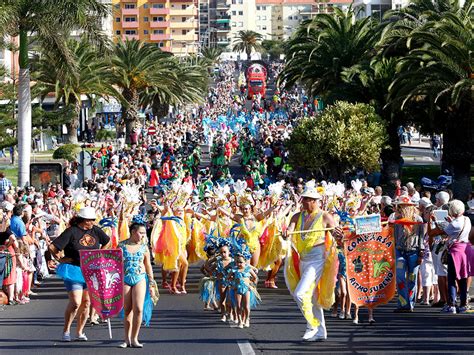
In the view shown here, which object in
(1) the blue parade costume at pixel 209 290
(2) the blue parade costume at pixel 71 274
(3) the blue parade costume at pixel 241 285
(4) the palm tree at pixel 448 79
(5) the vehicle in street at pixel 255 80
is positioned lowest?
(1) the blue parade costume at pixel 209 290

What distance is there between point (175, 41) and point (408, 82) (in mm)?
154126

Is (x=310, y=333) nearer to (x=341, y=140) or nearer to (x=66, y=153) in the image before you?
(x=341, y=140)

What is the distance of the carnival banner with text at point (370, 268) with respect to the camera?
15164mm

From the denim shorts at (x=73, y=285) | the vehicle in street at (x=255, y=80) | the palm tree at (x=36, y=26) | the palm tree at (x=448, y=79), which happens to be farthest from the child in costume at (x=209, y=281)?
the vehicle in street at (x=255, y=80)

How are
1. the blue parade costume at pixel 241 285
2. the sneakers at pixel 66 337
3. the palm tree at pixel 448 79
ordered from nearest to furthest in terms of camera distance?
the sneakers at pixel 66 337 → the blue parade costume at pixel 241 285 → the palm tree at pixel 448 79

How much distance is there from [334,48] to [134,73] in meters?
23.9

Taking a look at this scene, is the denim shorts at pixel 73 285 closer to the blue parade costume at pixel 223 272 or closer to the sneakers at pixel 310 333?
the blue parade costume at pixel 223 272

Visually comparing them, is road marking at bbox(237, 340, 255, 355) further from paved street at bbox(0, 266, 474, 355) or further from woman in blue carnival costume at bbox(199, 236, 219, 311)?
woman in blue carnival costume at bbox(199, 236, 219, 311)

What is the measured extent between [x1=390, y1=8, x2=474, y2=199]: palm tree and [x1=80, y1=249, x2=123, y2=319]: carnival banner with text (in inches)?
930

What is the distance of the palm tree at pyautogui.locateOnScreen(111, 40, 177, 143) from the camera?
224 ft

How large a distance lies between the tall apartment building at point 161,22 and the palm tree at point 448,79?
139671 millimetres

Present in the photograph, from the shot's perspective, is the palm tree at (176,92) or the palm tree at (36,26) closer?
the palm tree at (36,26)

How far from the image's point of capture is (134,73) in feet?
227

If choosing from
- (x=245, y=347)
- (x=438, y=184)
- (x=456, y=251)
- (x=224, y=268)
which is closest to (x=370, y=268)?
(x=456, y=251)
